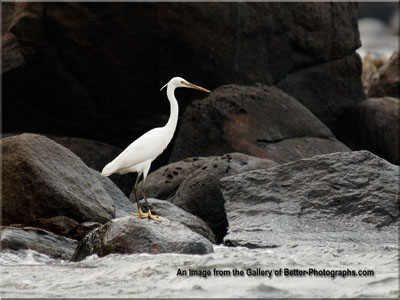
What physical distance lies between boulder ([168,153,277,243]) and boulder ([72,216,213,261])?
2.50 meters

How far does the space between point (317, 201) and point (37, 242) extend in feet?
10.6

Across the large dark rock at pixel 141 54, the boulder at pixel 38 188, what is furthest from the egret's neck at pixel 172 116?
the large dark rock at pixel 141 54

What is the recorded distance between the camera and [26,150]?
26.6 feet

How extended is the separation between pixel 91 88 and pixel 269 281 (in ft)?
30.9

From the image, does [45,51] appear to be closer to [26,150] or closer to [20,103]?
[20,103]

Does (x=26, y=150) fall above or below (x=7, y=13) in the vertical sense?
below

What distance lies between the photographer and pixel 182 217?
29.3ft

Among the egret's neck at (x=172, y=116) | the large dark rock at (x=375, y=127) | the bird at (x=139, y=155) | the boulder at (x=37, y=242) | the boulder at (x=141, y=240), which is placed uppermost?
the egret's neck at (x=172, y=116)

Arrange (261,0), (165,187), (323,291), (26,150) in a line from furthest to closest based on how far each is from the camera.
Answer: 1. (261,0)
2. (165,187)
3. (26,150)
4. (323,291)

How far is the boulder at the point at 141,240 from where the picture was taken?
6.84 m

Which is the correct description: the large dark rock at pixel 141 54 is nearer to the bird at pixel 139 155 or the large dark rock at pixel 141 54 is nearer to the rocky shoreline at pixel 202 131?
the rocky shoreline at pixel 202 131

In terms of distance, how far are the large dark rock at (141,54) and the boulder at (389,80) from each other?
3114 millimetres

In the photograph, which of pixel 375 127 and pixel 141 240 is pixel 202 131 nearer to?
pixel 375 127

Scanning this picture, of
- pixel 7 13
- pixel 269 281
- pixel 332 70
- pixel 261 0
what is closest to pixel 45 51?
pixel 7 13
